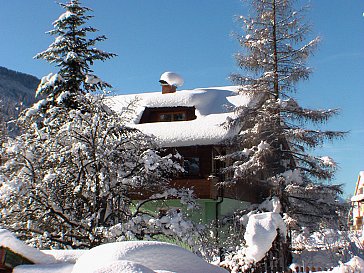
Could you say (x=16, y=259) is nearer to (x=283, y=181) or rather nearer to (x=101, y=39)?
(x=283, y=181)

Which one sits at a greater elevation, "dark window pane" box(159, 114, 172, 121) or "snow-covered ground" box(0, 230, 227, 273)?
"dark window pane" box(159, 114, 172, 121)

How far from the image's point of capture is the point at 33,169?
642 inches

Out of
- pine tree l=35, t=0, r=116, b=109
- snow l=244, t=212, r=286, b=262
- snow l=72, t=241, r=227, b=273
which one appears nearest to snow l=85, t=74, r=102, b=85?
pine tree l=35, t=0, r=116, b=109

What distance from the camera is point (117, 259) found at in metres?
4.62

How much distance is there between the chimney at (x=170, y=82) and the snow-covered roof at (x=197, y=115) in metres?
0.97

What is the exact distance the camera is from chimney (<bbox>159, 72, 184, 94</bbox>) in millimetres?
29875

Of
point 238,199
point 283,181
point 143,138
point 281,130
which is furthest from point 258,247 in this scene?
point 238,199

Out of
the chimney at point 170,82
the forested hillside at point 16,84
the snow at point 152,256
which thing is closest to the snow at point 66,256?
the snow at point 152,256

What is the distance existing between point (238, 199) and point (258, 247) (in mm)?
16458

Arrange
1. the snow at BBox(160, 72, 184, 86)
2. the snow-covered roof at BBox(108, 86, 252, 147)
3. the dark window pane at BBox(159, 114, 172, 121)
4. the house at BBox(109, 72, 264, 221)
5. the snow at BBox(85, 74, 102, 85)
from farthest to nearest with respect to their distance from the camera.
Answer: the snow at BBox(160, 72, 184, 86), the dark window pane at BBox(159, 114, 172, 121), the house at BBox(109, 72, 264, 221), the snow-covered roof at BBox(108, 86, 252, 147), the snow at BBox(85, 74, 102, 85)

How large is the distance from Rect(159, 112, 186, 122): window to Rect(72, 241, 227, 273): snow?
2160 cm

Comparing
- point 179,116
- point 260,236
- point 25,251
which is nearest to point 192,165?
point 179,116

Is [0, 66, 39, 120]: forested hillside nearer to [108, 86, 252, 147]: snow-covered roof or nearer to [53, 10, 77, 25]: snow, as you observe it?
[108, 86, 252, 147]: snow-covered roof

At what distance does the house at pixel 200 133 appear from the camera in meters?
21.9
